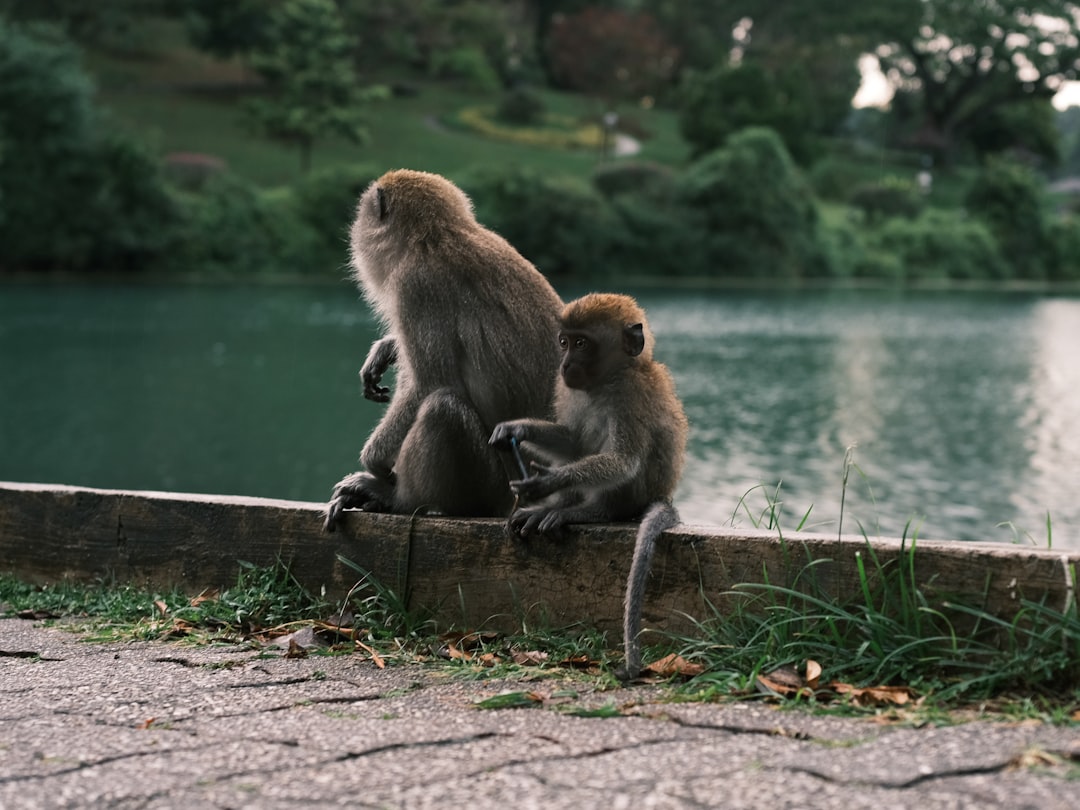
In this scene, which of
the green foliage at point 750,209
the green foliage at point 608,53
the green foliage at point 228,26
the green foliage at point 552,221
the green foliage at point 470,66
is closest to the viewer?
the green foliage at point 552,221

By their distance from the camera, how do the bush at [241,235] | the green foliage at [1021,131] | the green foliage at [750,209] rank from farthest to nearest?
the green foliage at [1021,131] < the green foliage at [750,209] < the bush at [241,235]

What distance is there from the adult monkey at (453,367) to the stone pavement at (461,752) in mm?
928

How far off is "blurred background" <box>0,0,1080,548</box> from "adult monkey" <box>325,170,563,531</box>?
0.97m

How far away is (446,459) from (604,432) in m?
0.67

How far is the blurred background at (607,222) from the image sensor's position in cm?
1959

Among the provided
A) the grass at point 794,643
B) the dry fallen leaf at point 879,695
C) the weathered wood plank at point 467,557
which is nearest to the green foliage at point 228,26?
the weathered wood plank at point 467,557

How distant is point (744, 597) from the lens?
3.69 meters

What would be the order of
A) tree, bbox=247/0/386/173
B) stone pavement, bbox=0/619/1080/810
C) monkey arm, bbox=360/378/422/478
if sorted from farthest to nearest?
1. tree, bbox=247/0/386/173
2. monkey arm, bbox=360/378/422/478
3. stone pavement, bbox=0/619/1080/810

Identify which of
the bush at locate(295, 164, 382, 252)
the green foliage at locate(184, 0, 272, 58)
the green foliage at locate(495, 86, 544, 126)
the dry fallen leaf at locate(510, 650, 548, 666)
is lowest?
the bush at locate(295, 164, 382, 252)

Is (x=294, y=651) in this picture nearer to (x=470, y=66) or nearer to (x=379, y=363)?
(x=379, y=363)

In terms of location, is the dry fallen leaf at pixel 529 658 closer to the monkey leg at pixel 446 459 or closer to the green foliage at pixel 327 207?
the monkey leg at pixel 446 459

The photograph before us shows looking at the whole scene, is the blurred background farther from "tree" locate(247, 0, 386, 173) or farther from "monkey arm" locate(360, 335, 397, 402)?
"monkey arm" locate(360, 335, 397, 402)

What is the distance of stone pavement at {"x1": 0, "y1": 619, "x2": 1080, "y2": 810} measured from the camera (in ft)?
8.54

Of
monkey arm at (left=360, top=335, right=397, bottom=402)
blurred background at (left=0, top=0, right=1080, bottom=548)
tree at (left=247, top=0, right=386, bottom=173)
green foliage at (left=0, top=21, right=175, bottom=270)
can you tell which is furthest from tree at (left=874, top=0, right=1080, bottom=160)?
monkey arm at (left=360, top=335, right=397, bottom=402)
